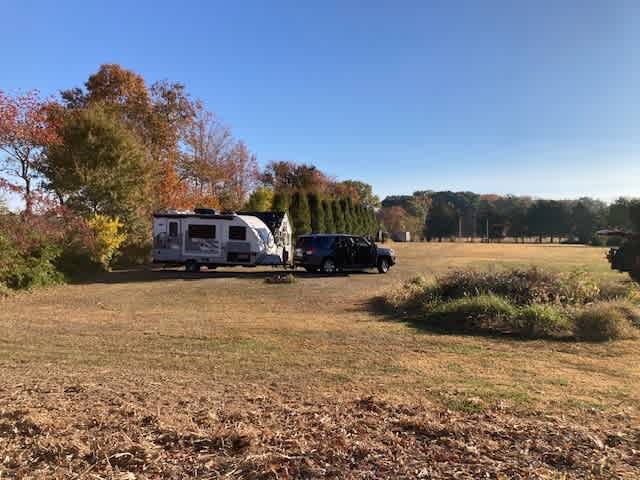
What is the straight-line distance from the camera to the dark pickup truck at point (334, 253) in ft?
68.7

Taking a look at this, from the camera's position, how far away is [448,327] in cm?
979

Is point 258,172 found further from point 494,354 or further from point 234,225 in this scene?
point 494,354

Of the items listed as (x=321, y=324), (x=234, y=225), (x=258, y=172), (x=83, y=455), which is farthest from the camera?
(x=258, y=172)

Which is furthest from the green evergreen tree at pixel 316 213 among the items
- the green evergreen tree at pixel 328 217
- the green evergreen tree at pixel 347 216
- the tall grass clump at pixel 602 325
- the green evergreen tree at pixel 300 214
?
the tall grass clump at pixel 602 325

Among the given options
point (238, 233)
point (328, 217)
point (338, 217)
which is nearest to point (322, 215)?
point (328, 217)

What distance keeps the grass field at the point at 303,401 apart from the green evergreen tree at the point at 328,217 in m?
32.8

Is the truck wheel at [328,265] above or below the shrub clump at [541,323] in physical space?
above

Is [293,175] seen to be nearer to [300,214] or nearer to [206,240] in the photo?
[300,214]

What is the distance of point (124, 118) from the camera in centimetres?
3238

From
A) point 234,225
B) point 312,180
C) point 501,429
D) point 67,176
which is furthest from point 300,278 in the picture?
point 312,180

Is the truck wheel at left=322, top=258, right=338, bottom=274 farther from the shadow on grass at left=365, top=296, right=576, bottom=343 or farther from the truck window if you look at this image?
the shadow on grass at left=365, top=296, right=576, bottom=343

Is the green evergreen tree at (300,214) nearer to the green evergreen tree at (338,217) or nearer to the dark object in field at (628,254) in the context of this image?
the green evergreen tree at (338,217)

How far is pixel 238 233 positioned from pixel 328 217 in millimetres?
22919

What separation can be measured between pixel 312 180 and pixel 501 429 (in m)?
63.2
